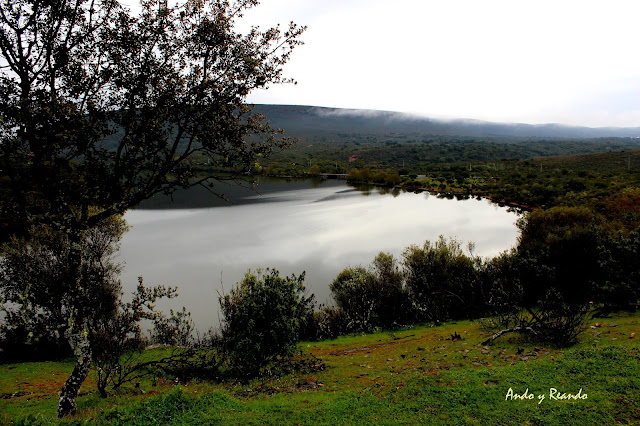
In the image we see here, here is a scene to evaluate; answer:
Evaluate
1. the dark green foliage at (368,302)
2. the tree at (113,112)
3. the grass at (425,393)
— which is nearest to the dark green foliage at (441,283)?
the dark green foliage at (368,302)

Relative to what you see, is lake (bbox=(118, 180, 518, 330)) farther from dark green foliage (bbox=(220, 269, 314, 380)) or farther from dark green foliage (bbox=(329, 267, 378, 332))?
dark green foliage (bbox=(220, 269, 314, 380))

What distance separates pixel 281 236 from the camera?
4022 cm

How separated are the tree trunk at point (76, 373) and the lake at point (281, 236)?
858 centimetres

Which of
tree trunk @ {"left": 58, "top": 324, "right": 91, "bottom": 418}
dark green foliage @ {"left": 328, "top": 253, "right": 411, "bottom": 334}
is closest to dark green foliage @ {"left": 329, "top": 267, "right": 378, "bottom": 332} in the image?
dark green foliage @ {"left": 328, "top": 253, "right": 411, "bottom": 334}

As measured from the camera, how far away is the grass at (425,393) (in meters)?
5.84

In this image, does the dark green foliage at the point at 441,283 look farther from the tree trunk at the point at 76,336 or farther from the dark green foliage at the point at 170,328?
the tree trunk at the point at 76,336

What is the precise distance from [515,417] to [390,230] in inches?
1446

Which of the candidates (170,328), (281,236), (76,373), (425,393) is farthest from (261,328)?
(281,236)

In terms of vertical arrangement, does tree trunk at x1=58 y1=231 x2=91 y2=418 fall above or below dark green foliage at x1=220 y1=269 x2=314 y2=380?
above

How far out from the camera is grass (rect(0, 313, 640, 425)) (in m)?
5.84

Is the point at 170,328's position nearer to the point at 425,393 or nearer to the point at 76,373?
the point at 76,373

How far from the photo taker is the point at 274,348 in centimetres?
1132

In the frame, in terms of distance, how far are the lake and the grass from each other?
6853mm

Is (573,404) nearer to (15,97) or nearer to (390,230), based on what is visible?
(15,97)
